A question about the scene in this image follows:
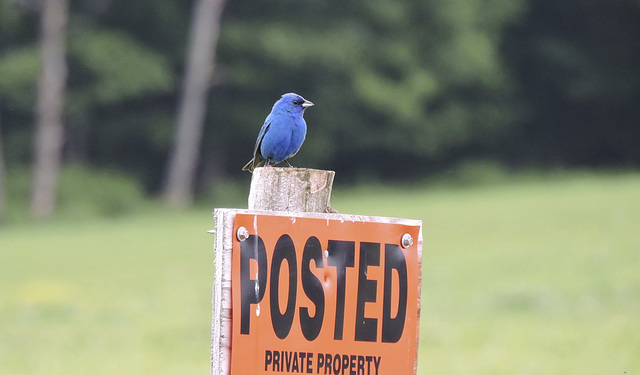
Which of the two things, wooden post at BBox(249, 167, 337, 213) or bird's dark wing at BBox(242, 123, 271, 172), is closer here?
wooden post at BBox(249, 167, 337, 213)

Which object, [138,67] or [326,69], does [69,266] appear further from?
[326,69]

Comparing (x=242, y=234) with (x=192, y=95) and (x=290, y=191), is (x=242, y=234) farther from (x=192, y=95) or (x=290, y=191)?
(x=192, y=95)

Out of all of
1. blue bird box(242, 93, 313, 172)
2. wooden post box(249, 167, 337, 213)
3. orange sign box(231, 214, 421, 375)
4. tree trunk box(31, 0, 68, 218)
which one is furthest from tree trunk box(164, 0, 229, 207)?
orange sign box(231, 214, 421, 375)

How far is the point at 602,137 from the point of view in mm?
33812

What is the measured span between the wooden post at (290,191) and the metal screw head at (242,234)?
199 millimetres

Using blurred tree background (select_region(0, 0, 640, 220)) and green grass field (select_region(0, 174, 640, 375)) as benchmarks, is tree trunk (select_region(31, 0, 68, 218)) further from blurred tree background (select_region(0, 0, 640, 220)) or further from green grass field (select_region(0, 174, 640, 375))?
green grass field (select_region(0, 174, 640, 375))

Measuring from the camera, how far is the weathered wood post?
2.84 metres

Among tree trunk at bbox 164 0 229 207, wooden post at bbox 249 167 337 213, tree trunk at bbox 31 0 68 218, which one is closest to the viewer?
wooden post at bbox 249 167 337 213

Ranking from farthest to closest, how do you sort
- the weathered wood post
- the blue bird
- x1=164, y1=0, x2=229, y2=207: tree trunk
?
1. x1=164, y1=0, x2=229, y2=207: tree trunk
2. the blue bird
3. the weathered wood post

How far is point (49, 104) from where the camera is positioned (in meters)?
26.1

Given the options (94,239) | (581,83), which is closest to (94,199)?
(94,239)

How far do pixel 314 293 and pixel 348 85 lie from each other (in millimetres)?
27384

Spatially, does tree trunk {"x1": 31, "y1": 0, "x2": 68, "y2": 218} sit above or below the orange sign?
above

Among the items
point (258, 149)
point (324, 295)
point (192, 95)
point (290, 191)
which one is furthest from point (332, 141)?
point (324, 295)
